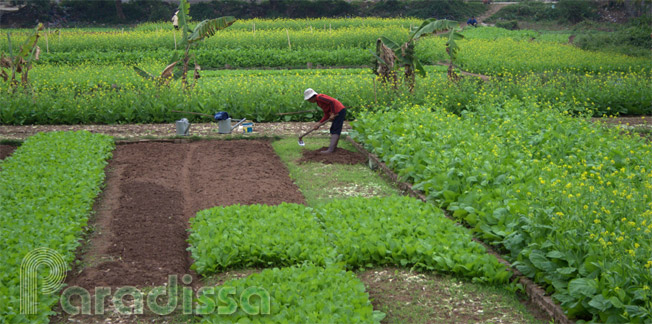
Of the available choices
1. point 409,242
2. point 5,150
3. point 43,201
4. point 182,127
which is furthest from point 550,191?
point 5,150

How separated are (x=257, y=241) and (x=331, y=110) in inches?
237

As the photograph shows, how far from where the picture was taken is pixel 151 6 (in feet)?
185

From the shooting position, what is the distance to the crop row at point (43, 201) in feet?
22.1

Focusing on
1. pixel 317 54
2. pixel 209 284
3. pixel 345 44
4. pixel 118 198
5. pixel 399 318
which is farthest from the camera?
pixel 345 44

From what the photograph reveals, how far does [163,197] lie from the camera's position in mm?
10781

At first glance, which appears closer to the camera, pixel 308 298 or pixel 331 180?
pixel 308 298

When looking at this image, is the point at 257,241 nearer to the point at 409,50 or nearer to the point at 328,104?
the point at 328,104

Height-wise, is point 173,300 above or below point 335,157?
above

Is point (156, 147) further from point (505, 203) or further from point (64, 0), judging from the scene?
point (64, 0)

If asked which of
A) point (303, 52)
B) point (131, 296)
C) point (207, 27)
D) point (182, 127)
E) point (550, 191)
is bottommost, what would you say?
point (303, 52)

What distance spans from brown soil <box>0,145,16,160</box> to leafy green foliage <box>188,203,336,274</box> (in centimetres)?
675

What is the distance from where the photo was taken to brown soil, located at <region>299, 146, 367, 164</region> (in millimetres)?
A: 13398

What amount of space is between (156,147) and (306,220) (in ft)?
22.6

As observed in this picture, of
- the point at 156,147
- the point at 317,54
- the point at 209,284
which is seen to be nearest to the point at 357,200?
the point at 209,284
